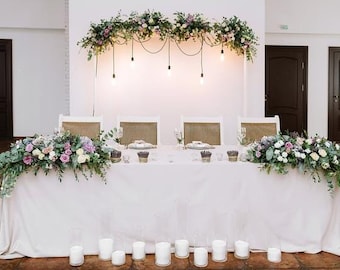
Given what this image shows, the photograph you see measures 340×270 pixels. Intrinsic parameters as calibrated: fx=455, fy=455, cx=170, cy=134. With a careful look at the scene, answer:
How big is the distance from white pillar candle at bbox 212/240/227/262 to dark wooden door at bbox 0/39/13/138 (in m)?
7.58

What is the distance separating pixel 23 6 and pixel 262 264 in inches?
314

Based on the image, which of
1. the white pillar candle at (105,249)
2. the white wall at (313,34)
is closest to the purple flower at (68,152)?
the white pillar candle at (105,249)

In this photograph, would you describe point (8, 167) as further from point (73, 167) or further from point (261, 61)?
point (261, 61)

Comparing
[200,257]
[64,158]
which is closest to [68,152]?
[64,158]

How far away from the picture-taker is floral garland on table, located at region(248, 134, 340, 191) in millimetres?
3168

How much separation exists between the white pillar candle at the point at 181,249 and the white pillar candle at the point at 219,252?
0.19 m

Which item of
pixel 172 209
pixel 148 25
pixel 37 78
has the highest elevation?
pixel 148 25

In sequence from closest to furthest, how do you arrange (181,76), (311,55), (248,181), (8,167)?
(8,167), (248,181), (181,76), (311,55)

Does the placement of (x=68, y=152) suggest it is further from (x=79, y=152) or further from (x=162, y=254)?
(x=162, y=254)

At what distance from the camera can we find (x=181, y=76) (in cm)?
640

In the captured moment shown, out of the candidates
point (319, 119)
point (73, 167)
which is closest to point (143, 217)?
point (73, 167)

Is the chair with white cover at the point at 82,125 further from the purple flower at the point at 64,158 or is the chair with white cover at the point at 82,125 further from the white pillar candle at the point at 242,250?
the white pillar candle at the point at 242,250

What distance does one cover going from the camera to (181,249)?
317 cm

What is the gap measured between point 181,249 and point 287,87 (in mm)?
6805
